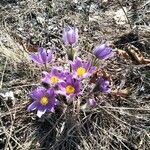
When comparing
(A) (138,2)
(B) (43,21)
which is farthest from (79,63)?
(A) (138,2)

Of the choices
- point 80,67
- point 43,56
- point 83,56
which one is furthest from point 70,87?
point 83,56

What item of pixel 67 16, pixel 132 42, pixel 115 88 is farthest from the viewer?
pixel 67 16

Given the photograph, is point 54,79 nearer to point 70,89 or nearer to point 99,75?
point 70,89

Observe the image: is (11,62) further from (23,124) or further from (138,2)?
(138,2)

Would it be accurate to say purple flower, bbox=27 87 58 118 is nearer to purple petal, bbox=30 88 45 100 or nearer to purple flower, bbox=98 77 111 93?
purple petal, bbox=30 88 45 100

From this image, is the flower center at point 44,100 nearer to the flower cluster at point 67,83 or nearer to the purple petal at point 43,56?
the flower cluster at point 67,83

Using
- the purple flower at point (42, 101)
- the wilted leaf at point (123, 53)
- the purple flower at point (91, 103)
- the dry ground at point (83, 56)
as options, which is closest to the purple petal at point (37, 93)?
the purple flower at point (42, 101)
